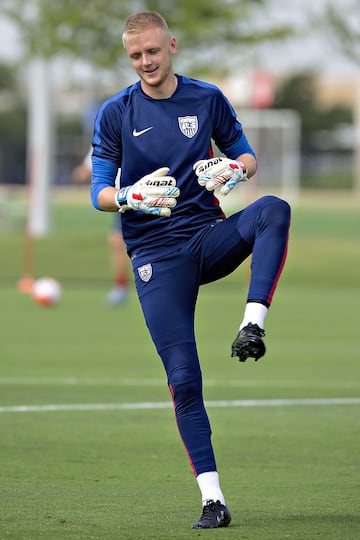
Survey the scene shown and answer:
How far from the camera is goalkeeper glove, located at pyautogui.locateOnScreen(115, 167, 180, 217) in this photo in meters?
6.23

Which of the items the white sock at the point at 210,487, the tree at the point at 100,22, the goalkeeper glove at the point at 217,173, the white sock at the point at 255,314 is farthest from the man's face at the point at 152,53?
the tree at the point at 100,22

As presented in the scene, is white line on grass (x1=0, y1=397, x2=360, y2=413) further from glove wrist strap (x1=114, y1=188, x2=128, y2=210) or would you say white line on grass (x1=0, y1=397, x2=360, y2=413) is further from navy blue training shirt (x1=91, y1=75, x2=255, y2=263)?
glove wrist strap (x1=114, y1=188, x2=128, y2=210)

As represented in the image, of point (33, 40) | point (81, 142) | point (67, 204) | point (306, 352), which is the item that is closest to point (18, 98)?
point (81, 142)

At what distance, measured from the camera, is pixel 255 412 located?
10477 millimetres

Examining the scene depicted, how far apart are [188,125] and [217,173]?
391mm

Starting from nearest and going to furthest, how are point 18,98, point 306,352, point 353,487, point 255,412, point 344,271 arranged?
point 353,487 → point 255,412 → point 306,352 → point 344,271 → point 18,98

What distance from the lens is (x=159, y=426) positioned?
32.0 ft

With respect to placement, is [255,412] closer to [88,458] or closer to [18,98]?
[88,458]

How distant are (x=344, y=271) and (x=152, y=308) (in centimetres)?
2005

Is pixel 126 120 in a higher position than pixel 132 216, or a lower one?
higher

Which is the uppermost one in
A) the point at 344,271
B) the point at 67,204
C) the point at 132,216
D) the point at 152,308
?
the point at 67,204

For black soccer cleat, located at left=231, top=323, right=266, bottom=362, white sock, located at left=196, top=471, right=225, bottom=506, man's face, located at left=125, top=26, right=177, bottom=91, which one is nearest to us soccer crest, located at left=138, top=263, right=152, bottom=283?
black soccer cleat, located at left=231, top=323, right=266, bottom=362

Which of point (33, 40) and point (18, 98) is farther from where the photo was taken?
point (18, 98)

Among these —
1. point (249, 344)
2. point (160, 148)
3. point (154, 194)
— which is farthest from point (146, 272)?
point (249, 344)
